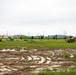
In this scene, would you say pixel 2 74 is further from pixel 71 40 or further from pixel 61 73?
pixel 71 40

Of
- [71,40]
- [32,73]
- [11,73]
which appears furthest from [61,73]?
[71,40]

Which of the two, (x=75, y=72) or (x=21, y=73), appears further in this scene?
(x=21, y=73)

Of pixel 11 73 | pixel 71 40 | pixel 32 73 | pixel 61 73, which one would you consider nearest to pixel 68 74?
pixel 61 73

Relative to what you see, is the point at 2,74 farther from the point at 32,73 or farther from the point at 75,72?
the point at 75,72

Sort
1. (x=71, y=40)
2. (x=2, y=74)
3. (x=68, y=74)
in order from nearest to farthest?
(x=68, y=74)
(x=2, y=74)
(x=71, y=40)

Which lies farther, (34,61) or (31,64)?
(34,61)

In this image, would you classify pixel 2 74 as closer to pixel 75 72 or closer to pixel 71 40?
pixel 75 72

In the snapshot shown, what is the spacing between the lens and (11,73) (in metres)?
11.0

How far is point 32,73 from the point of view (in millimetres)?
10820

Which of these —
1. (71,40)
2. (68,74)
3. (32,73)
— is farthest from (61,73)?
(71,40)

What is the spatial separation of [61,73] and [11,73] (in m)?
2.35

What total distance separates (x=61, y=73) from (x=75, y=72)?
22.3 inches

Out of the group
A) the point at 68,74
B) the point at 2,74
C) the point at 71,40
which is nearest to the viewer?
the point at 68,74

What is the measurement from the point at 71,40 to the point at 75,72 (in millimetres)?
39477
